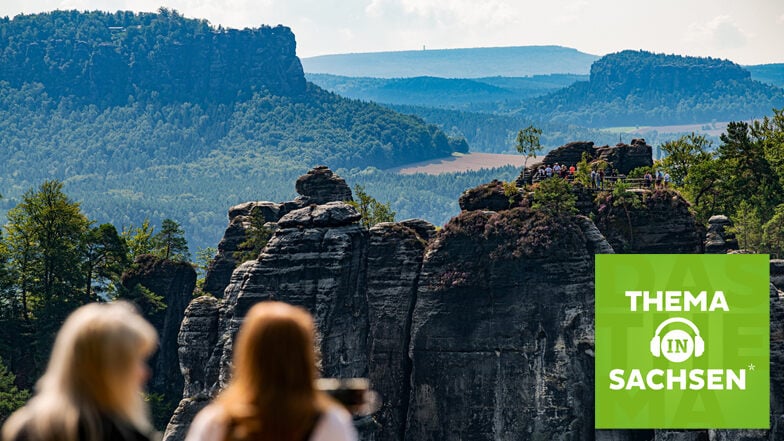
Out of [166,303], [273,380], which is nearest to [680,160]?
[166,303]

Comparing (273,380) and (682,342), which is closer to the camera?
(273,380)

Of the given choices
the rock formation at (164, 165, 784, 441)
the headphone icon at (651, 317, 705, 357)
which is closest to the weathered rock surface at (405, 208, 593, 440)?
the rock formation at (164, 165, 784, 441)

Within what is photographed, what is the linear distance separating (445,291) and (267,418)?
66969 millimetres

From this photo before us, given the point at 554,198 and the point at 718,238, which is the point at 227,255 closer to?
the point at 554,198

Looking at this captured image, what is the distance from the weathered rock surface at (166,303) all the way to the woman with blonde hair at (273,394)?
263 feet

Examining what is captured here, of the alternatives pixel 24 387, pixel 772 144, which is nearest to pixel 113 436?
pixel 24 387

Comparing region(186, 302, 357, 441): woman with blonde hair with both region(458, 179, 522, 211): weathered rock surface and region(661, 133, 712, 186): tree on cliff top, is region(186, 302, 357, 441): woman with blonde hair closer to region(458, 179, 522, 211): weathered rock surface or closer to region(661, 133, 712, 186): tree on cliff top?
region(458, 179, 522, 211): weathered rock surface

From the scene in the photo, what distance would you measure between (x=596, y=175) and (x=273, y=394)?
7848 cm

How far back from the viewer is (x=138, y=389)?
14.6m

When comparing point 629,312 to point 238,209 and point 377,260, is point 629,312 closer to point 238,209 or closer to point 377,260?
point 377,260

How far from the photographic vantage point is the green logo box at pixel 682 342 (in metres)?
76.6

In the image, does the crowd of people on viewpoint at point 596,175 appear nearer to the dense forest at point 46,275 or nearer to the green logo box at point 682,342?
the green logo box at point 682,342

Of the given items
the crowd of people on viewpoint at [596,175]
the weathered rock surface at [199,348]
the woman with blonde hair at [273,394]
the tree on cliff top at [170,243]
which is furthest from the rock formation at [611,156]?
the woman with blonde hair at [273,394]

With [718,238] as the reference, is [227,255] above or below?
below
